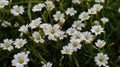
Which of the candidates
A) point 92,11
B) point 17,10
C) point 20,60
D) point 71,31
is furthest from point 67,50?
point 17,10

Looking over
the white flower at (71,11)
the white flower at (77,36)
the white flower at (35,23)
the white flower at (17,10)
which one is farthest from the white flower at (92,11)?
the white flower at (17,10)

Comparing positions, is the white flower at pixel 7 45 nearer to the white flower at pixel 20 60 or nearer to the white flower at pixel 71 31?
the white flower at pixel 20 60

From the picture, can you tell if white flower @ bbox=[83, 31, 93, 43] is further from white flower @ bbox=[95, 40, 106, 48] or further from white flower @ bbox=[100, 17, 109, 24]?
white flower @ bbox=[100, 17, 109, 24]

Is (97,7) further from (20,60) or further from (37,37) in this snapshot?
(20,60)

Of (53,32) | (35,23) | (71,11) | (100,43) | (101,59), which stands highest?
(71,11)

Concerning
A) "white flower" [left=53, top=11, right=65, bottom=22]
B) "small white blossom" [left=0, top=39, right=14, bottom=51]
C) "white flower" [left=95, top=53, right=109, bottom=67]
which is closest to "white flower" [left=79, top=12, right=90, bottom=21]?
"white flower" [left=53, top=11, right=65, bottom=22]

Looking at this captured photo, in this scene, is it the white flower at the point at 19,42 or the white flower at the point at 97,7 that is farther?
the white flower at the point at 97,7

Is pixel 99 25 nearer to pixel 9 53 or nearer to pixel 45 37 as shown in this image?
pixel 45 37
